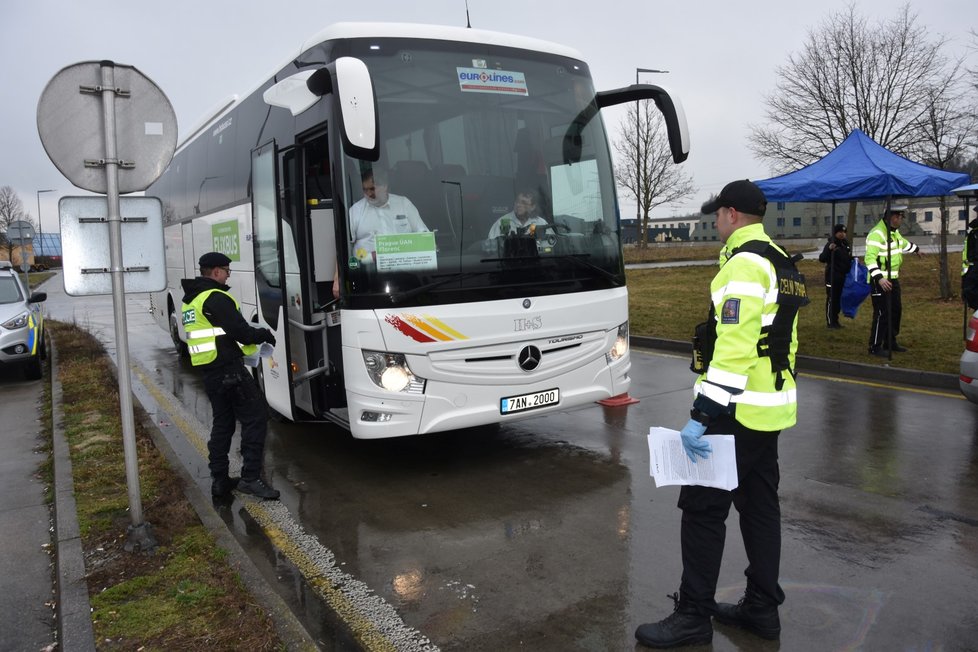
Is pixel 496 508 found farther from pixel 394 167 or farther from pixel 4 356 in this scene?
pixel 4 356

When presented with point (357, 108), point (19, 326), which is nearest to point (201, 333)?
point (357, 108)

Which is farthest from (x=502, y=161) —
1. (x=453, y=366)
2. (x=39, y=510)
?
(x=39, y=510)

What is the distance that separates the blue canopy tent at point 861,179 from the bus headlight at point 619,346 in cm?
570

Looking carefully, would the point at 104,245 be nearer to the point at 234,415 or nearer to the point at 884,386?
the point at 234,415

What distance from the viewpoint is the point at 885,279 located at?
1020cm

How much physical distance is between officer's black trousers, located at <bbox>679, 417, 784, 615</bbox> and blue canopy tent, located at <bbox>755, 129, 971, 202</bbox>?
8.05 metres

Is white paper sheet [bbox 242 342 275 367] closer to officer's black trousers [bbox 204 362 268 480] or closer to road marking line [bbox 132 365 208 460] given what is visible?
officer's black trousers [bbox 204 362 268 480]

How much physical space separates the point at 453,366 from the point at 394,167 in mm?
1514

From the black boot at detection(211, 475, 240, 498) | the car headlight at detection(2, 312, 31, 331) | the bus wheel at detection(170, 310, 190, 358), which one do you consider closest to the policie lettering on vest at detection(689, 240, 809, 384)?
the black boot at detection(211, 475, 240, 498)

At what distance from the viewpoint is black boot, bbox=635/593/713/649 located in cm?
345

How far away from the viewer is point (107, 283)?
457 cm

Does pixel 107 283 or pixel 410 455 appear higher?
pixel 107 283

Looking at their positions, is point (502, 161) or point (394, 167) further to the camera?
point (502, 161)

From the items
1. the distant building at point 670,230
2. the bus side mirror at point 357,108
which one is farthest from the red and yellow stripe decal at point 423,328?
the distant building at point 670,230
